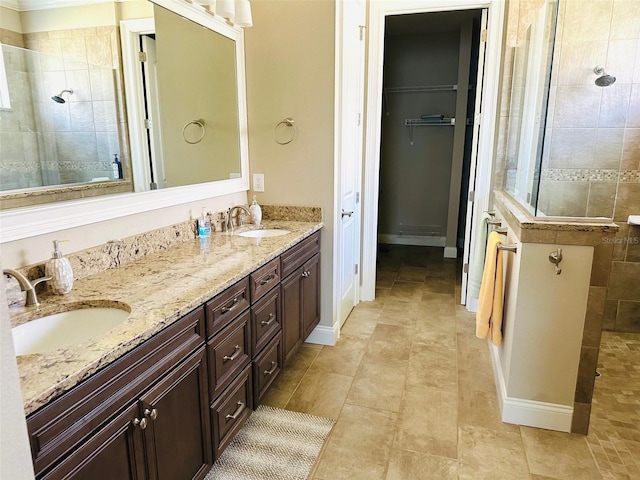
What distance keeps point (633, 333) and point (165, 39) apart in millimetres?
3695

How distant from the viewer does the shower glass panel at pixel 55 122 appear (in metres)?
1.41

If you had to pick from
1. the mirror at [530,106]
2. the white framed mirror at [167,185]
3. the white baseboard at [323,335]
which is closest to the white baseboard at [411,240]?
the mirror at [530,106]

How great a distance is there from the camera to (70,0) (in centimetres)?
162

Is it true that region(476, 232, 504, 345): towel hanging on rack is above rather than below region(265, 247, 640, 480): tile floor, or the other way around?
above

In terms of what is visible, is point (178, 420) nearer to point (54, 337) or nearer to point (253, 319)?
point (54, 337)

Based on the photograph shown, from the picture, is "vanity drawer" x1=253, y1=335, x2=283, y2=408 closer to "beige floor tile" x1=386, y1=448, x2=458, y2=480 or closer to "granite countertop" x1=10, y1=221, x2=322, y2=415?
"granite countertop" x1=10, y1=221, x2=322, y2=415

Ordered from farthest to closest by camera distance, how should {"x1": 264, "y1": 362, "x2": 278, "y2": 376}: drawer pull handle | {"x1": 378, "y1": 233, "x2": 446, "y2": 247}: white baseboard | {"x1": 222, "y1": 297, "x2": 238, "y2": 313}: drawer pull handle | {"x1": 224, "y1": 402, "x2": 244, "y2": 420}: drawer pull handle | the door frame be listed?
1. {"x1": 378, "y1": 233, "x2": 446, "y2": 247}: white baseboard
2. the door frame
3. {"x1": 264, "y1": 362, "x2": 278, "y2": 376}: drawer pull handle
4. {"x1": 224, "y1": 402, "x2": 244, "y2": 420}: drawer pull handle
5. {"x1": 222, "y1": 297, "x2": 238, "y2": 313}: drawer pull handle

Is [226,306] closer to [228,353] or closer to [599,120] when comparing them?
[228,353]

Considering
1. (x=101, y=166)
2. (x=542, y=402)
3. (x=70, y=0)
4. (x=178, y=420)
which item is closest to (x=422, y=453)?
(x=542, y=402)

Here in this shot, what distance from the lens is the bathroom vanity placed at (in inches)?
38.4

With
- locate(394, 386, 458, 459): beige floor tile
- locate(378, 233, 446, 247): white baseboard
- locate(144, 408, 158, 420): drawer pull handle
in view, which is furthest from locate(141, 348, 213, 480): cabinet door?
locate(378, 233, 446, 247): white baseboard

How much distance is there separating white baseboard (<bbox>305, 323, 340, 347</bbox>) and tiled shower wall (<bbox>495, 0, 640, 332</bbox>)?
175 centimetres

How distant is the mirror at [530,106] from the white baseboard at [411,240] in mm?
2649

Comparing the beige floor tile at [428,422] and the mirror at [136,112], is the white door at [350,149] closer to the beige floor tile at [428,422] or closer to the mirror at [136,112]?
the mirror at [136,112]
